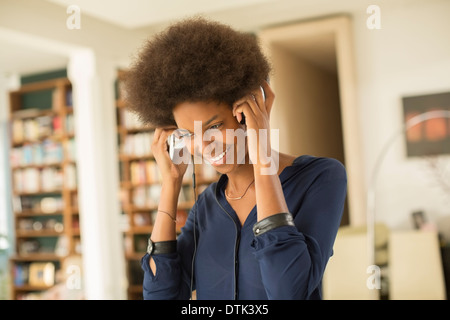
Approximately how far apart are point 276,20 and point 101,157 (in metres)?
1.92

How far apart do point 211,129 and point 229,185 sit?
0.61ft

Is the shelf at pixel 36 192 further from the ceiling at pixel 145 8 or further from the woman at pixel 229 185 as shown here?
the woman at pixel 229 185

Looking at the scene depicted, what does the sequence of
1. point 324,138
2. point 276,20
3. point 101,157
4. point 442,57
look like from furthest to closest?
point 324,138 → point 276,20 → point 101,157 → point 442,57

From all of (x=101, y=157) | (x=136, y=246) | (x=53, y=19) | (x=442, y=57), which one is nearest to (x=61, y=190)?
(x=136, y=246)

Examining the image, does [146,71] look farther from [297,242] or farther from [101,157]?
[101,157]

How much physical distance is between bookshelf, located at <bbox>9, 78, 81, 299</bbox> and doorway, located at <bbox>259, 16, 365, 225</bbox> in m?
2.86

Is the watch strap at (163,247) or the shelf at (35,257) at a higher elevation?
the watch strap at (163,247)

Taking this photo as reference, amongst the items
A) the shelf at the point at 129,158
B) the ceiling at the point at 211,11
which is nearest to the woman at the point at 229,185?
the ceiling at the point at 211,11

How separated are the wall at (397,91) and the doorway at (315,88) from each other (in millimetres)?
118

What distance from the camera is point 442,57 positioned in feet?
12.0

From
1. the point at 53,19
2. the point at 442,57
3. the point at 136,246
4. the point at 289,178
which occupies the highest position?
the point at 53,19

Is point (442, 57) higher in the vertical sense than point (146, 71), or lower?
higher

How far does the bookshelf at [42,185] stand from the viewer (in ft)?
19.3
